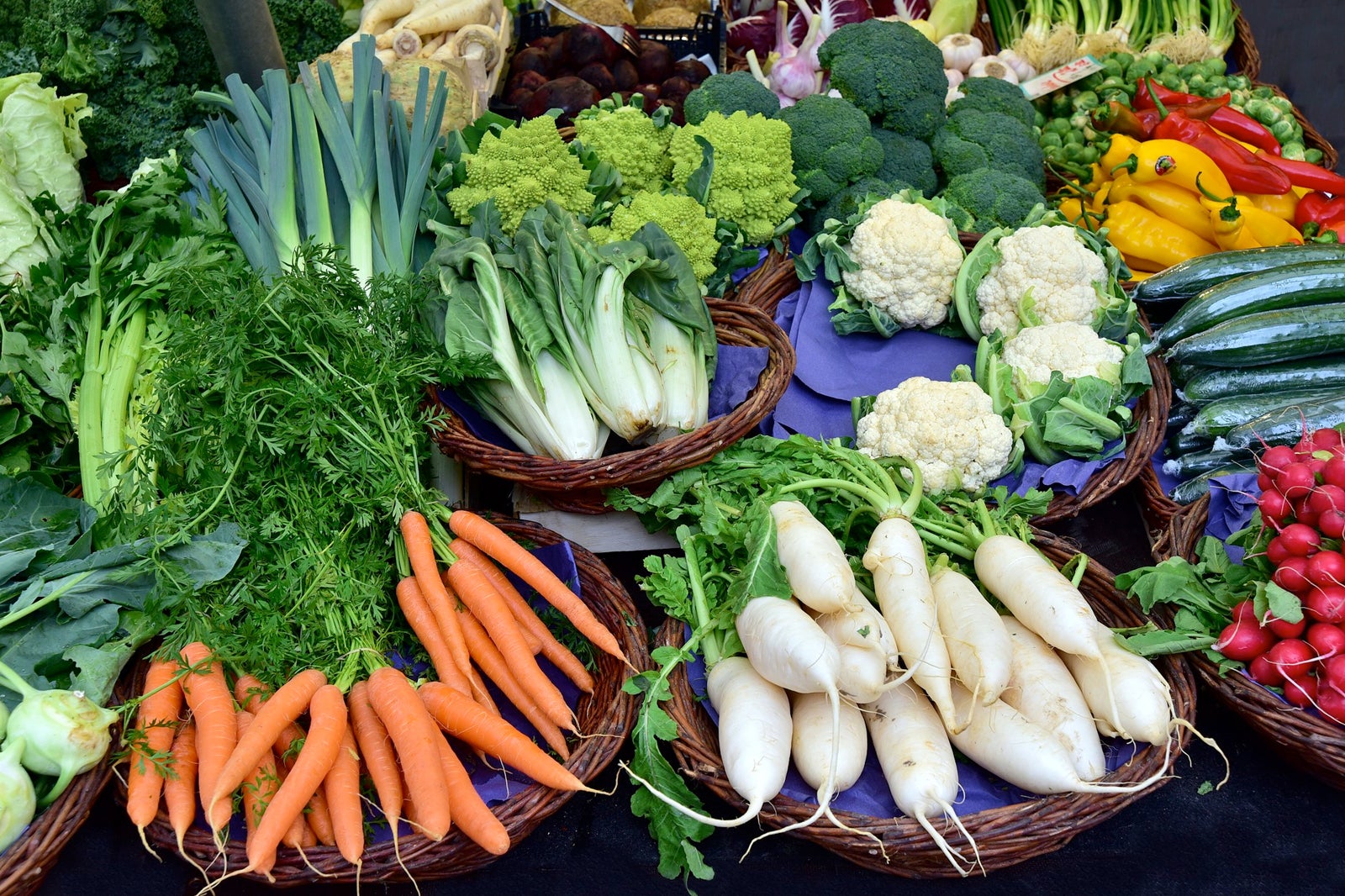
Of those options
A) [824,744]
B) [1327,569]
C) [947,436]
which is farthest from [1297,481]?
[824,744]

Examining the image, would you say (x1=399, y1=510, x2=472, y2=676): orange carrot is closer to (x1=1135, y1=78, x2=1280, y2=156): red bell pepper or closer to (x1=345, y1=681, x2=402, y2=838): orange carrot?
(x1=345, y1=681, x2=402, y2=838): orange carrot

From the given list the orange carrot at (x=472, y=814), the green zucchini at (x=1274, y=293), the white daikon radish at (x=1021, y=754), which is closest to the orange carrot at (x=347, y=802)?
the orange carrot at (x=472, y=814)

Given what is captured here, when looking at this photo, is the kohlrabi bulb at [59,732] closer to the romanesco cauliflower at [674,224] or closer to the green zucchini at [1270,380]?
the romanesco cauliflower at [674,224]

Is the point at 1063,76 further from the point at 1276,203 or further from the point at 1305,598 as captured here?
the point at 1305,598

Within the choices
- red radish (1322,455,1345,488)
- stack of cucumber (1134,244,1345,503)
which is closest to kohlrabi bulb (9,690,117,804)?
red radish (1322,455,1345,488)

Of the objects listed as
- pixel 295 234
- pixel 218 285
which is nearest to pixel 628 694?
pixel 218 285

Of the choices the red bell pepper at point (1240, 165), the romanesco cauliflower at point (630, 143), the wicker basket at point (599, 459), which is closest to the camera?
the wicker basket at point (599, 459)

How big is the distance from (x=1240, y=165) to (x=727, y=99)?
1.74 m

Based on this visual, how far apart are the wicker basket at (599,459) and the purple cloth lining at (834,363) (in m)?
0.30

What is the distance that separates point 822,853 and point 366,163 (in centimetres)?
200

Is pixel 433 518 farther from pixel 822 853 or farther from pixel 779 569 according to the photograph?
pixel 822 853

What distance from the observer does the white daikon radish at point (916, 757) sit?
1.46m

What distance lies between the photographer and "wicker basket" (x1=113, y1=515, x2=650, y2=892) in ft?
4.78

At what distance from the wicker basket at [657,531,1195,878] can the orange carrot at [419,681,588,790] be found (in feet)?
0.72
